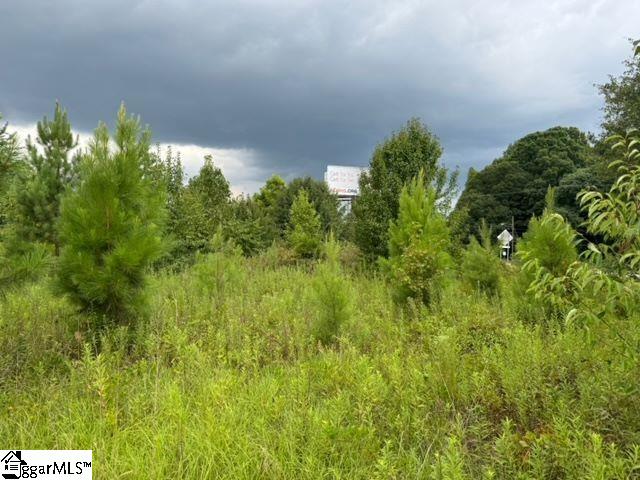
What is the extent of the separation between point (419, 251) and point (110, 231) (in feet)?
→ 15.2

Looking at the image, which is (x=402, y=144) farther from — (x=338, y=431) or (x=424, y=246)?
(x=338, y=431)

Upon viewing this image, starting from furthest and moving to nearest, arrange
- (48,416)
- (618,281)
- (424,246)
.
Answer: (424,246) < (48,416) < (618,281)

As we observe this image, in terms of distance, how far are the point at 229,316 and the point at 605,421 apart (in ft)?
13.9

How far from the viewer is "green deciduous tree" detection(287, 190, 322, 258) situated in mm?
14836

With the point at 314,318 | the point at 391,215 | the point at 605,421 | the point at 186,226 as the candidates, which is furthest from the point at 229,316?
the point at 186,226

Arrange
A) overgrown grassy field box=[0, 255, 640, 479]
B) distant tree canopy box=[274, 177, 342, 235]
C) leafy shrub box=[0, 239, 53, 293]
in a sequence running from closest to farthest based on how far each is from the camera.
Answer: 1. overgrown grassy field box=[0, 255, 640, 479]
2. leafy shrub box=[0, 239, 53, 293]
3. distant tree canopy box=[274, 177, 342, 235]

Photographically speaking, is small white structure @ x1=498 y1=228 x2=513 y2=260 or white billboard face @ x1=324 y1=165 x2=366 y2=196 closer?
small white structure @ x1=498 y1=228 x2=513 y2=260

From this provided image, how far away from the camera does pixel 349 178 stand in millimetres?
47781

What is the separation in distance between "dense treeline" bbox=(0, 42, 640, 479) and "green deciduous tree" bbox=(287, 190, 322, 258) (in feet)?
18.7

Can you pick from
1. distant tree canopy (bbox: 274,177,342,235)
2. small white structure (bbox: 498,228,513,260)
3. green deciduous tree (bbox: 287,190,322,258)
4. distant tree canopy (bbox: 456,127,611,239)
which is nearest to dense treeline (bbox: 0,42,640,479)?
small white structure (bbox: 498,228,513,260)

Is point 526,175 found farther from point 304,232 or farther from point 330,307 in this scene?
point 330,307

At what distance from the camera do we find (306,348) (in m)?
4.84

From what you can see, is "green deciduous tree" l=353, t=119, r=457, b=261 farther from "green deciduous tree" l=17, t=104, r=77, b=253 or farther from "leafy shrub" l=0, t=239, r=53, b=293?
"leafy shrub" l=0, t=239, r=53, b=293

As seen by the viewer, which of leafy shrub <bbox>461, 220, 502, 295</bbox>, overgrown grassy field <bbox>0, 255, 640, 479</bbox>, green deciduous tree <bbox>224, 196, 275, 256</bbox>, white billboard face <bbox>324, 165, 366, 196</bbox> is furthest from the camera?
white billboard face <bbox>324, 165, 366, 196</bbox>
